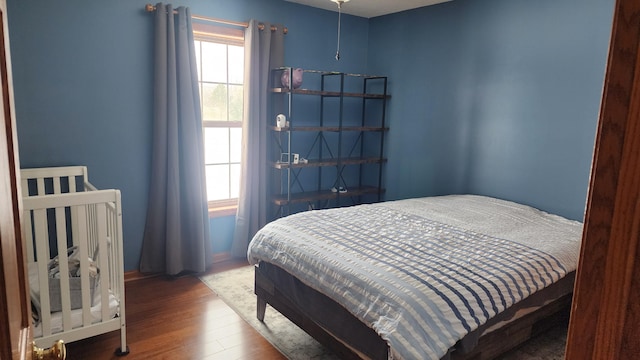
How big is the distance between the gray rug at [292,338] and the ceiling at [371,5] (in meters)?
2.73

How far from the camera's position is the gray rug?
244cm

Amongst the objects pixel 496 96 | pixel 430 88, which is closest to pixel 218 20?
pixel 430 88

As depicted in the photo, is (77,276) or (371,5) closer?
(77,276)

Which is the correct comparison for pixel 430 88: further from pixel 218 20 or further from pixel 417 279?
pixel 417 279

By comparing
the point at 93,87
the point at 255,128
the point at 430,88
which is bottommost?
the point at 255,128

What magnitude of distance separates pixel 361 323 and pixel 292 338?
83 cm

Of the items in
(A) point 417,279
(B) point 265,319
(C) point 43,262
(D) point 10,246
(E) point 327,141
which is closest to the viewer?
(D) point 10,246

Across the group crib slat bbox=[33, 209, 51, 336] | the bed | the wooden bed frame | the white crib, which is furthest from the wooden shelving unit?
crib slat bbox=[33, 209, 51, 336]

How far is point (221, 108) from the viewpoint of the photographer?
3891mm

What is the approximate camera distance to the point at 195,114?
346 cm

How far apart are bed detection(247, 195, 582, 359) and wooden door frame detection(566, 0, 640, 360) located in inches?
50.8

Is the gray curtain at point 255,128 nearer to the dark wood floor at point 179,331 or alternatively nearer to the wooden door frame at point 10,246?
the dark wood floor at point 179,331

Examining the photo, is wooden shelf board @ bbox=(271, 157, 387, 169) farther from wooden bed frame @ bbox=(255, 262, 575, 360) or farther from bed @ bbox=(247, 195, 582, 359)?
wooden bed frame @ bbox=(255, 262, 575, 360)

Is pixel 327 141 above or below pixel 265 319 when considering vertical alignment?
above
